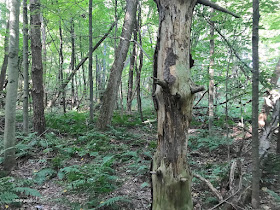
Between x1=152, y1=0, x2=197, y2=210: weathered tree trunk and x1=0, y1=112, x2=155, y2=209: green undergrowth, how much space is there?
1.24m

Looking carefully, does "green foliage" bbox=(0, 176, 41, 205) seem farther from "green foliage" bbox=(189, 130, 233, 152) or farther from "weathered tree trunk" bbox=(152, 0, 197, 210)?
"green foliage" bbox=(189, 130, 233, 152)

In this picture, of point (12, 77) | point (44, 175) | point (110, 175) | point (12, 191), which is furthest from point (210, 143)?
point (12, 77)

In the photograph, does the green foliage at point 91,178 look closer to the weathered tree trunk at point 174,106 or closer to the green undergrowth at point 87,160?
the green undergrowth at point 87,160

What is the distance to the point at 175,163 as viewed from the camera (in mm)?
2295

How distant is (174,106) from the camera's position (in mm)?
2268

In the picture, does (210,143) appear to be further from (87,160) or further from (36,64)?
(36,64)

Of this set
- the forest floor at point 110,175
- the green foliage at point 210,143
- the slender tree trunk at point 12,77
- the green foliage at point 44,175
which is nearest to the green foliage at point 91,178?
the forest floor at point 110,175

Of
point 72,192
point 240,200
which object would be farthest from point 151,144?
point 240,200

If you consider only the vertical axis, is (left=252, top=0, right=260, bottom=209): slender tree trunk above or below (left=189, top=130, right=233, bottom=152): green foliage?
above

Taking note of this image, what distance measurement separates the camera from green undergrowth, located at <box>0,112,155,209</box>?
368 cm

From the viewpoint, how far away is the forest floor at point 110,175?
3197 millimetres

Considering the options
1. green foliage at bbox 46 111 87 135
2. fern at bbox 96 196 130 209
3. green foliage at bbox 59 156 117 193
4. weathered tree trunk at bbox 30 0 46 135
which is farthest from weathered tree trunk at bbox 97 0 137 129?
fern at bbox 96 196 130 209

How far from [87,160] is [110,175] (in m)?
1.34

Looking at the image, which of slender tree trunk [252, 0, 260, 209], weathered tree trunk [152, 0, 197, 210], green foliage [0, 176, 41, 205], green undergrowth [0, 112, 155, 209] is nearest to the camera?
weathered tree trunk [152, 0, 197, 210]
